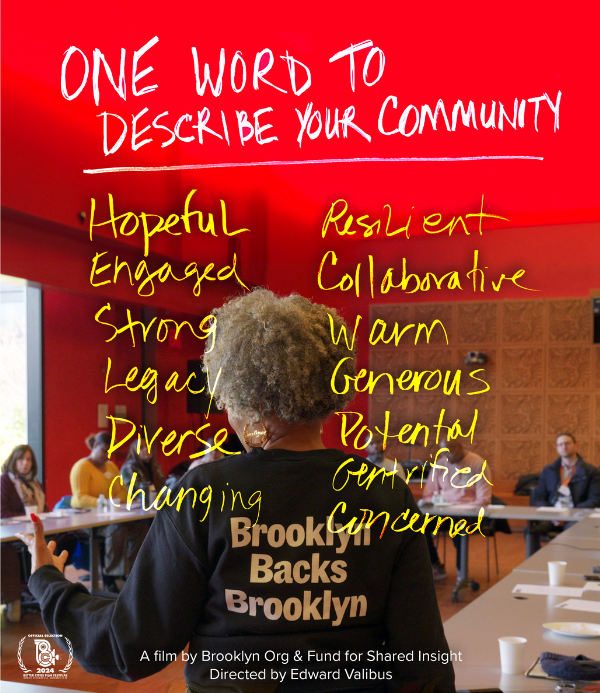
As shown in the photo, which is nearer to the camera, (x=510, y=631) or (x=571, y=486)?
(x=510, y=631)

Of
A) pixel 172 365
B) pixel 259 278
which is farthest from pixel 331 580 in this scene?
pixel 259 278

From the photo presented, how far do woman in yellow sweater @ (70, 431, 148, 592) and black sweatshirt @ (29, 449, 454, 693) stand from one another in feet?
13.6

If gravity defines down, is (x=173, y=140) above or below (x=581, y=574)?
above

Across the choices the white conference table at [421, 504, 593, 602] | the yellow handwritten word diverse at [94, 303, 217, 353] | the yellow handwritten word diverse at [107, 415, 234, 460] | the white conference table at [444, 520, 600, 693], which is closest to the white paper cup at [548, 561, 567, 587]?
the white conference table at [444, 520, 600, 693]

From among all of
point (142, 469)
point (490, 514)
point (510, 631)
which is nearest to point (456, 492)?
point (490, 514)

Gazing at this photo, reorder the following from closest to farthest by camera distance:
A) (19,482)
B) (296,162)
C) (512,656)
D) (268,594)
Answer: (268,594) < (296,162) < (512,656) < (19,482)

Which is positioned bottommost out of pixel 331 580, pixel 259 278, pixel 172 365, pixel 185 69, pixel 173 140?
pixel 331 580

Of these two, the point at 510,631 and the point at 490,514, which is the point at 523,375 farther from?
the point at 510,631

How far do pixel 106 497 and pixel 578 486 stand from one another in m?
3.93

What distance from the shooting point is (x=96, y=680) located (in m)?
3.39

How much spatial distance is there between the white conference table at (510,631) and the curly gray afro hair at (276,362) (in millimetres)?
1026

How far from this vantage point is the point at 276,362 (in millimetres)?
1039

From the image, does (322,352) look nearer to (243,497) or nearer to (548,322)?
(243,497)

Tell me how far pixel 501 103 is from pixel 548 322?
727 centimetres
